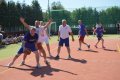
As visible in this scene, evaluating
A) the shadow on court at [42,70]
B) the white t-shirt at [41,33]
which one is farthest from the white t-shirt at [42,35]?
the shadow on court at [42,70]

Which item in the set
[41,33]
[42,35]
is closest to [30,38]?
[41,33]

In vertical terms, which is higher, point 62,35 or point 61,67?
point 62,35

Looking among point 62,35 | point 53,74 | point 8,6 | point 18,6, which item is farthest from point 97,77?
point 18,6

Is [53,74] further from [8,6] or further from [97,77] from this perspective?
[8,6]

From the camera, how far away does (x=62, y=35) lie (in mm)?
16750

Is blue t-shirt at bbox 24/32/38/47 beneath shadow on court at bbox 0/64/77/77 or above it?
above

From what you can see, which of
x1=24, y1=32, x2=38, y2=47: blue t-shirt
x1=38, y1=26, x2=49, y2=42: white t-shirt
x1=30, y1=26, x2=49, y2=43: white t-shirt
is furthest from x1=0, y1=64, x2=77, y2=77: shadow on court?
x1=38, y1=26, x2=49, y2=42: white t-shirt

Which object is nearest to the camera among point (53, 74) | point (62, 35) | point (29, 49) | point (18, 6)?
point (53, 74)

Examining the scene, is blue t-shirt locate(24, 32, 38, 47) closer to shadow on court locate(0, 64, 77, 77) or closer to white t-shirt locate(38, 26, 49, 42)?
shadow on court locate(0, 64, 77, 77)

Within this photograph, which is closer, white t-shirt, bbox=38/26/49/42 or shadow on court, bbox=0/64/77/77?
shadow on court, bbox=0/64/77/77

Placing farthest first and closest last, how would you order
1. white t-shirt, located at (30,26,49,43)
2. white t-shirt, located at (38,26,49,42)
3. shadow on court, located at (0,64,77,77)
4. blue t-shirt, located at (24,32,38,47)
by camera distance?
white t-shirt, located at (38,26,49,42) → white t-shirt, located at (30,26,49,43) → blue t-shirt, located at (24,32,38,47) → shadow on court, located at (0,64,77,77)

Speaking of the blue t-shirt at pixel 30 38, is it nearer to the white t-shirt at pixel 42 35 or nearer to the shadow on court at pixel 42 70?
the shadow on court at pixel 42 70

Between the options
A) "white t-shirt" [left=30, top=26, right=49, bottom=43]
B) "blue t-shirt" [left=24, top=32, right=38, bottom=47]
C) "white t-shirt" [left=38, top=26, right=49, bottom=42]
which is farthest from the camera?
"white t-shirt" [left=38, top=26, right=49, bottom=42]

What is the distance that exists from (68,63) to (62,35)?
8.15ft
